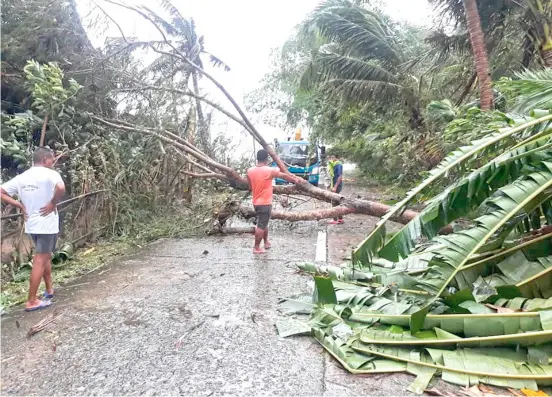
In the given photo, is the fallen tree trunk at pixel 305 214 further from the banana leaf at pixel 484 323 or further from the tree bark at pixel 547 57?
the tree bark at pixel 547 57

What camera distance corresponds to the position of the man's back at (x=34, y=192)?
13.8ft

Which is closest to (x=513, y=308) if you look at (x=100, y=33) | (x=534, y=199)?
(x=534, y=199)

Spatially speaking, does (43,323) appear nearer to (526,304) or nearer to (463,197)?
(463,197)

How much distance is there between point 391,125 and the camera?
1664 cm

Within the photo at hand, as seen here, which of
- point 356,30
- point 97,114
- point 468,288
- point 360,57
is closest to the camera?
point 468,288

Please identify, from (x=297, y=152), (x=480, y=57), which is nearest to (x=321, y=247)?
(x=480, y=57)

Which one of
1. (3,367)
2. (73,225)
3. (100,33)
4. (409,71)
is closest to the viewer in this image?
(3,367)

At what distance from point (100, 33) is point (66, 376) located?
22.0 ft

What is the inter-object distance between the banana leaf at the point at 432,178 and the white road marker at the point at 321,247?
2696 millimetres

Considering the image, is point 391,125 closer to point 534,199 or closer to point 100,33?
point 100,33

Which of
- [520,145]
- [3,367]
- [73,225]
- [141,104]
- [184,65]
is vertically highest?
[184,65]

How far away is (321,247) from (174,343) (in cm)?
387

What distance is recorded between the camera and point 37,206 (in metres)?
4.22

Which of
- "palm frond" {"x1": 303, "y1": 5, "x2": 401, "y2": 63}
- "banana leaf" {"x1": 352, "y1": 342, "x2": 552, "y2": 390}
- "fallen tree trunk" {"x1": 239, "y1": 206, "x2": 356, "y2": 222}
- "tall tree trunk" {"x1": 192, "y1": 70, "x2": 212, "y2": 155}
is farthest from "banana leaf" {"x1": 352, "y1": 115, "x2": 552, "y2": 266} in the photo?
"palm frond" {"x1": 303, "y1": 5, "x2": 401, "y2": 63}
